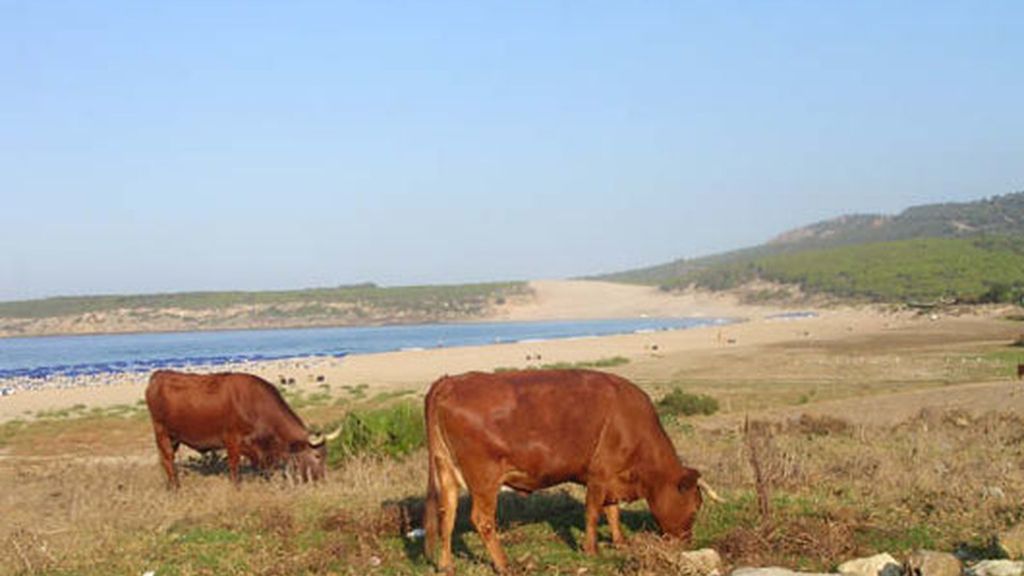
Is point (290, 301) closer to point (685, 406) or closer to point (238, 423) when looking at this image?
point (685, 406)

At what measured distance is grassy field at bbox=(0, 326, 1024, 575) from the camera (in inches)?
342

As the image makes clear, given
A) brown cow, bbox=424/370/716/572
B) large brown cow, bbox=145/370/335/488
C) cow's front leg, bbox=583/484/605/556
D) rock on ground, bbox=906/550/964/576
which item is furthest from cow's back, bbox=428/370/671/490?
large brown cow, bbox=145/370/335/488

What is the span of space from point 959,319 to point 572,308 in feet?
250

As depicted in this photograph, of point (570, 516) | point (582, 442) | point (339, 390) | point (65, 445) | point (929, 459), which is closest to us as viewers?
point (582, 442)

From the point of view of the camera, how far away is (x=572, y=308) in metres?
137

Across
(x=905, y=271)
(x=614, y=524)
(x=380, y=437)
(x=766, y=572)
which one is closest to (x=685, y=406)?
(x=380, y=437)

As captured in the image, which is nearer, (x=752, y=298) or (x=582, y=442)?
(x=582, y=442)

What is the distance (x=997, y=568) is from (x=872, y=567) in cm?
89

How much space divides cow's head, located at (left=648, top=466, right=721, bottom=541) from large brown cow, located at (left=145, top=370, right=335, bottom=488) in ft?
20.8

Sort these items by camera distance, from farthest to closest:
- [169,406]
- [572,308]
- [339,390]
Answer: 1. [572,308]
2. [339,390]
3. [169,406]

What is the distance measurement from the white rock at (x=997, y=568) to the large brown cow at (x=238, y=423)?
9009mm

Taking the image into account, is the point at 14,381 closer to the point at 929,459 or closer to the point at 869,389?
the point at 869,389

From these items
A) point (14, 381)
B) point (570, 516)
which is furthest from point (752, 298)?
point (570, 516)

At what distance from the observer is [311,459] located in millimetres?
14086
